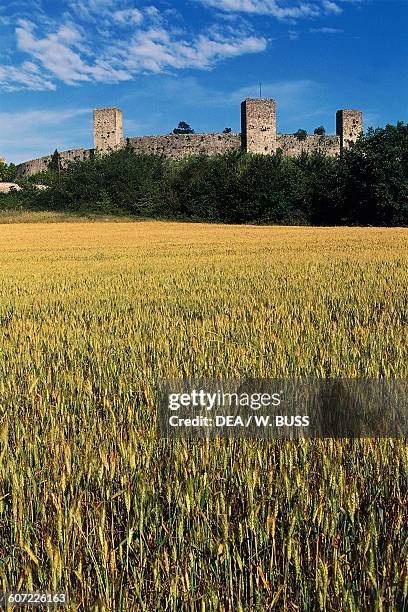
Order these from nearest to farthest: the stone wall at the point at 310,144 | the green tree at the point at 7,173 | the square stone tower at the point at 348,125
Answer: the stone wall at the point at 310,144 → the square stone tower at the point at 348,125 → the green tree at the point at 7,173

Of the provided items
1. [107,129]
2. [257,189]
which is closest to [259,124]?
[107,129]

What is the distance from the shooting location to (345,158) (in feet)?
118

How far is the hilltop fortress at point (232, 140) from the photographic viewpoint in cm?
4956

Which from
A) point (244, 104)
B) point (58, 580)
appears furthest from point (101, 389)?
point (244, 104)

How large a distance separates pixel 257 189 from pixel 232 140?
17.6m

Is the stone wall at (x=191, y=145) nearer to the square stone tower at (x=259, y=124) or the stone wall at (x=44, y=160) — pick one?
the square stone tower at (x=259, y=124)

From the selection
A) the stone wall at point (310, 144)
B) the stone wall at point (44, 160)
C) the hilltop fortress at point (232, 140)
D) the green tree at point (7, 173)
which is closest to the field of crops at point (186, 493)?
the hilltop fortress at point (232, 140)

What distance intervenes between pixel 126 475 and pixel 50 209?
3973 cm

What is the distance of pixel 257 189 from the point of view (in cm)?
3534

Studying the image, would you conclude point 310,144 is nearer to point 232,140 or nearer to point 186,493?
point 232,140

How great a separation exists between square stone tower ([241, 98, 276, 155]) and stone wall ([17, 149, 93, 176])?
1478 cm

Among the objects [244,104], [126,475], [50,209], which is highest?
[244,104]

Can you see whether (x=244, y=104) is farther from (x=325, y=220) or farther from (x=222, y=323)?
(x=222, y=323)

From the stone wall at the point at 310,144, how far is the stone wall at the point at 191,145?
168 inches
